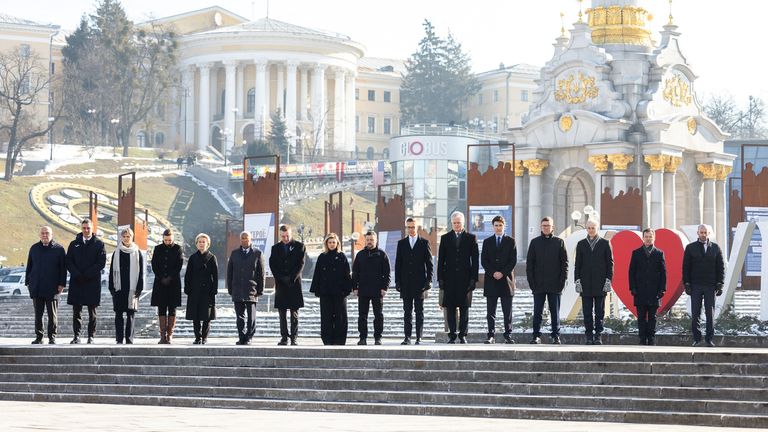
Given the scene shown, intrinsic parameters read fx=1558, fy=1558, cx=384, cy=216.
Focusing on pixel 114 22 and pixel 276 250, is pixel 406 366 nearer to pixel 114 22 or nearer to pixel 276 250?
pixel 276 250

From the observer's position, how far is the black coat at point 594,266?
2058cm

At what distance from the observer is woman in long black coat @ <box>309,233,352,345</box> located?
20708 mm

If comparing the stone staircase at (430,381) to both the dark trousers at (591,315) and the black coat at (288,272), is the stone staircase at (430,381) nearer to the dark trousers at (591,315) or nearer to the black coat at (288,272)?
the black coat at (288,272)

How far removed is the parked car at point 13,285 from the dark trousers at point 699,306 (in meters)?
31.0

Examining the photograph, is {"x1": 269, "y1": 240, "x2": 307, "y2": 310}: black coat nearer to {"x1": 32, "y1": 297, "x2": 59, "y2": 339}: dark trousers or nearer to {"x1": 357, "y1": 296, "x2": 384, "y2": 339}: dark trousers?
{"x1": 357, "y1": 296, "x2": 384, "y2": 339}: dark trousers

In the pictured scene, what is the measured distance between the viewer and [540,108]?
4022 centimetres

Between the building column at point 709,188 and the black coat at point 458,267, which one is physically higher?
the building column at point 709,188

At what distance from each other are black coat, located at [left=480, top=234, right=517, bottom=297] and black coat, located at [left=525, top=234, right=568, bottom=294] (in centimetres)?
25

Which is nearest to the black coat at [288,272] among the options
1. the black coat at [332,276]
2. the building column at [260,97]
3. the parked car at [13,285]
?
the black coat at [332,276]

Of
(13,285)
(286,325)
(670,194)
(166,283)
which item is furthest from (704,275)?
(13,285)

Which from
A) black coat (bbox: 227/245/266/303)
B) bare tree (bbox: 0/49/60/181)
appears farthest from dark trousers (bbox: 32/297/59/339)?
bare tree (bbox: 0/49/60/181)

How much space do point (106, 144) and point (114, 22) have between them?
9825 mm

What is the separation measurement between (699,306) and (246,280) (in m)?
6.10

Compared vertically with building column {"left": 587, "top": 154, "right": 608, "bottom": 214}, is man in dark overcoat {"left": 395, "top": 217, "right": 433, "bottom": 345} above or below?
below
